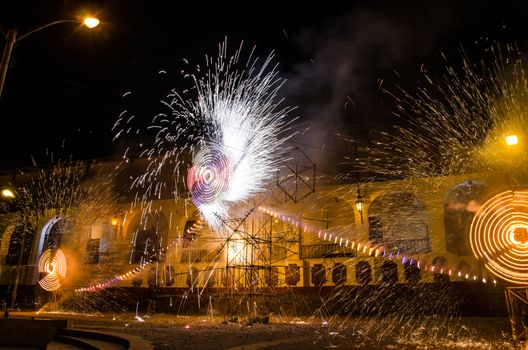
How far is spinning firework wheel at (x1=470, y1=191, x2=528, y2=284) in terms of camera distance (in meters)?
6.56

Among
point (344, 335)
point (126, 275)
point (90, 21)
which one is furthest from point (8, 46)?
point (126, 275)

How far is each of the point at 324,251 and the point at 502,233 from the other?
440 inches

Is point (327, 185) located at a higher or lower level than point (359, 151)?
lower

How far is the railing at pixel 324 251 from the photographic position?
1717 cm

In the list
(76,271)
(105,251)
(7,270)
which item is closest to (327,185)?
(105,251)

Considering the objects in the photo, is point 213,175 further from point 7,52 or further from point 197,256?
point 7,52

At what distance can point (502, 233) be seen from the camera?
6656 mm

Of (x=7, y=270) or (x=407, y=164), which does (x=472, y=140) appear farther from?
(x=7, y=270)

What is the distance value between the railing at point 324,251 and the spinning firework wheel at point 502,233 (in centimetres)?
1056

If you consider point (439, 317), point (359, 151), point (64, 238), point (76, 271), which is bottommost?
point (439, 317)

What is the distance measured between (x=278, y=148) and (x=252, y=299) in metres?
5.98

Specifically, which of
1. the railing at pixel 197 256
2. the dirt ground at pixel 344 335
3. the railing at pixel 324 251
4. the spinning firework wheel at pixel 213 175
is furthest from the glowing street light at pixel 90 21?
the railing at pixel 197 256

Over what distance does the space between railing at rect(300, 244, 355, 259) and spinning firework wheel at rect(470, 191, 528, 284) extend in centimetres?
1056

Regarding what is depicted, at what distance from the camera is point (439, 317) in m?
14.7
